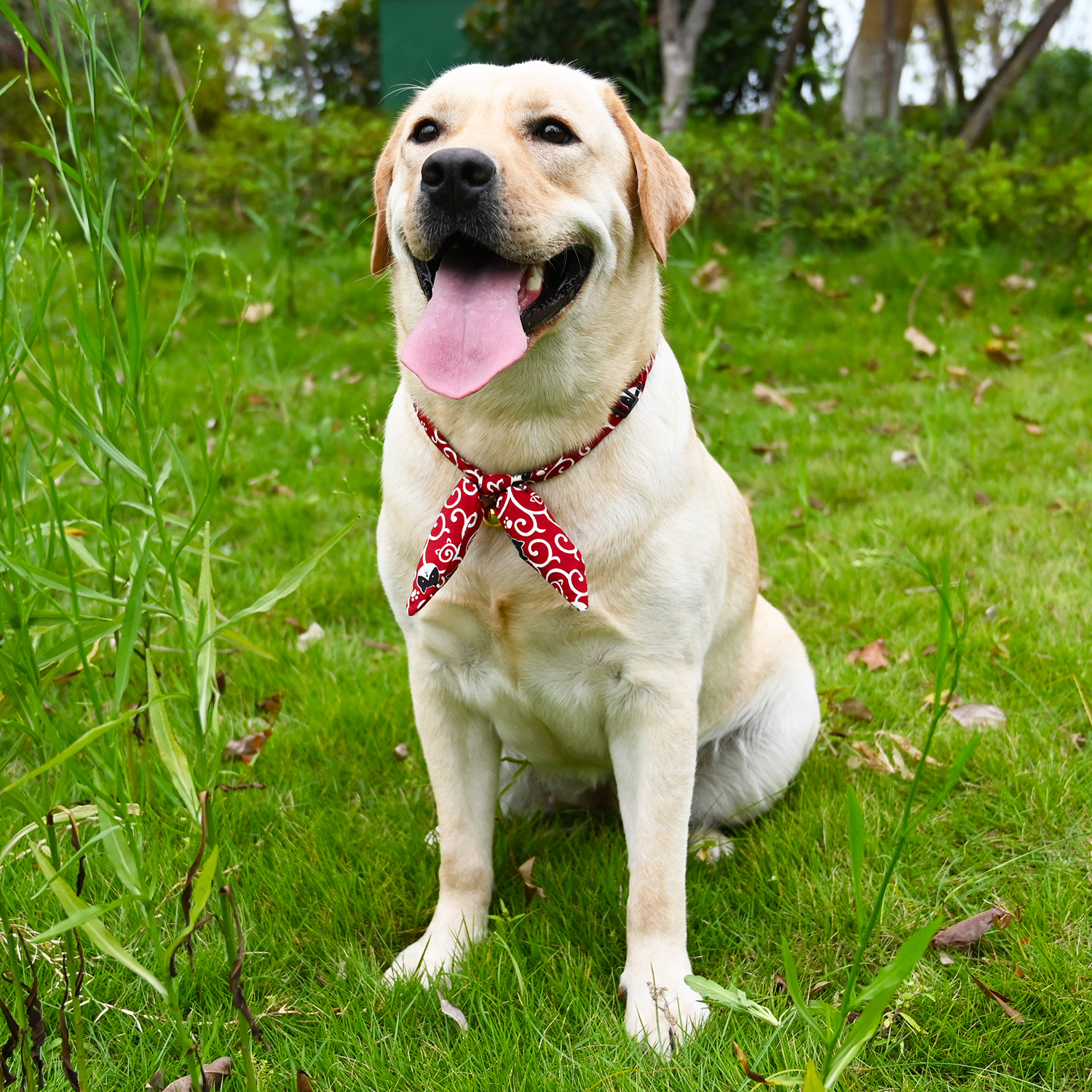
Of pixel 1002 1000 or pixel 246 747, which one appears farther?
pixel 246 747

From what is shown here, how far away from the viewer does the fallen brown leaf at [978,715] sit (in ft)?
9.10

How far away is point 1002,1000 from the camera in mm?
1894

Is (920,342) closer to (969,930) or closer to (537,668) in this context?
(969,930)

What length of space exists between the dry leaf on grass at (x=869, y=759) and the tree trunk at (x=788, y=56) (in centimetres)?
688

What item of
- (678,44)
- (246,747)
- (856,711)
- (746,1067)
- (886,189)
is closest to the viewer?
(746,1067)

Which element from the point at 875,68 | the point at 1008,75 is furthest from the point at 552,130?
the point at 1008,75

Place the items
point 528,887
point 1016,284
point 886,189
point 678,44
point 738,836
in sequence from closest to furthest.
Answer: point 528,887, point 738,836, point 1016,284, point 886,189, point 678,44

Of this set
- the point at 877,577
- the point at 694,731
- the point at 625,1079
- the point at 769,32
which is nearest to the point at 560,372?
the point at 694,731

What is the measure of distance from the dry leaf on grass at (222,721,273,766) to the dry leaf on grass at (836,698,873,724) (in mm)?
1680

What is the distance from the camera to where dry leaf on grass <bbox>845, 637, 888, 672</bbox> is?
126 inches

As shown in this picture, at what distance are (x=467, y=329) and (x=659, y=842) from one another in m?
1.11

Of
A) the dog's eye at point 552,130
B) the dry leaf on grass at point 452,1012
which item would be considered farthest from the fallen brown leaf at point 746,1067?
the dog's eye at point 552,130

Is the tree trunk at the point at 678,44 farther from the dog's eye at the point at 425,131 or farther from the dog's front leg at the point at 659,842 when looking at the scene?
the dog's front leg at the point at 659,842

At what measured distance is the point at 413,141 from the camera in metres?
2.24
